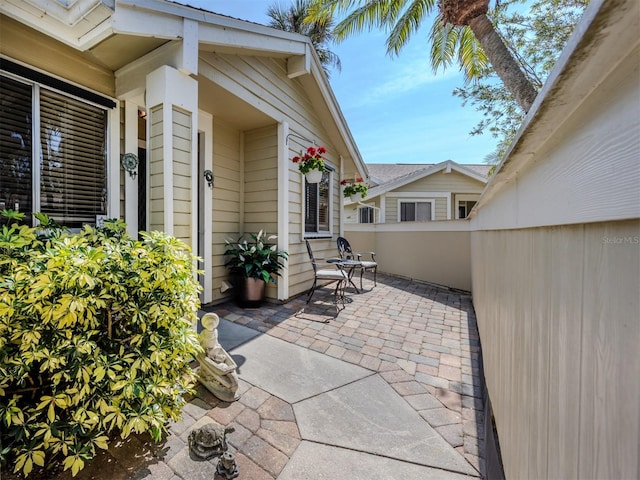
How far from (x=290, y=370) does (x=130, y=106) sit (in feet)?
10.3

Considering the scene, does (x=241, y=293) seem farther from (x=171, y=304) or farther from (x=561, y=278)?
(x=561, y=278)

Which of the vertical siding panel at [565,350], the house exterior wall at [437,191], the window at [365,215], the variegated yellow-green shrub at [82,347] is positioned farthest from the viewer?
the window at [365,215]

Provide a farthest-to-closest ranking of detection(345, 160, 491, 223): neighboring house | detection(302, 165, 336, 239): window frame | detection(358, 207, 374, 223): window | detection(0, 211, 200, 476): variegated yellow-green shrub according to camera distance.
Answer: detection(358, 207, 374, 223): window < detection(345, 160, 491, 223): neighboring house < detection(302, 165, 336, 239): window frame < detection(0, 211, 200, 476): variegated yellow-green shrub

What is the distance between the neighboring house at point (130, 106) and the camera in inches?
88.6

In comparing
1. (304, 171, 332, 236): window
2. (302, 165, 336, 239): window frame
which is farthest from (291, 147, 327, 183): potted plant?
(304, 171, 332, 236): window

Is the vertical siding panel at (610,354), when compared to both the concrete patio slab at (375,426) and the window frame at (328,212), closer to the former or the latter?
the concrete patio slab at (375,426)

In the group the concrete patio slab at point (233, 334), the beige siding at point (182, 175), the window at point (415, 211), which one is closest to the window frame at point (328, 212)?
the concrete patio slab at point (233, 334)

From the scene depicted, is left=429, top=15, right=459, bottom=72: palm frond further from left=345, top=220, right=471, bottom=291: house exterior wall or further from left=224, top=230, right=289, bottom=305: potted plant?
left=224, top=230, right=289, bottom=305: potted plant

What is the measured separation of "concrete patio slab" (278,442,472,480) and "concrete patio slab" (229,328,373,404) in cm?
51

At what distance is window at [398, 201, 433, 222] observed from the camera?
446 inches

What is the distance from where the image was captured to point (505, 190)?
1562 mm

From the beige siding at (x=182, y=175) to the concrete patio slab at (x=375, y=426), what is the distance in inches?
74.3

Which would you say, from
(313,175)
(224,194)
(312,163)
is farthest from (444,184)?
(224,194)

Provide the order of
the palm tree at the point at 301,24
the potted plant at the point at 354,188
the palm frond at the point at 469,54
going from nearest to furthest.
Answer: the potted plant at the point at 354,188
the palm frond at the point at 469,54
the palm tree at the point at 301,24
